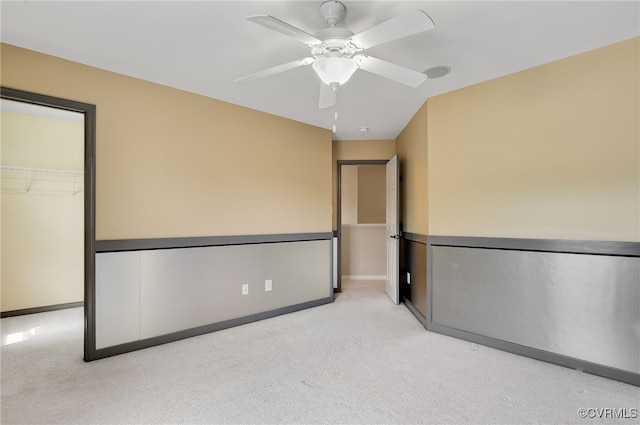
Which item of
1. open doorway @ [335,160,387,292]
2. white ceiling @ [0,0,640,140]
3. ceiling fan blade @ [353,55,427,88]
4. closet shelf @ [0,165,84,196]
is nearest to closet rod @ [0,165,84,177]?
closet shelf @ [0,165,84,196]

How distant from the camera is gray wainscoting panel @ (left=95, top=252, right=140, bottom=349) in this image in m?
2.51

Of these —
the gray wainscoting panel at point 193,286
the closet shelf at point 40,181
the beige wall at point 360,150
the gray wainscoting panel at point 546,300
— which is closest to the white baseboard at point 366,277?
the beige wall at point 360,150

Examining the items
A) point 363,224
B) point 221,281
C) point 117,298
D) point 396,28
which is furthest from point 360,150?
point 117,298

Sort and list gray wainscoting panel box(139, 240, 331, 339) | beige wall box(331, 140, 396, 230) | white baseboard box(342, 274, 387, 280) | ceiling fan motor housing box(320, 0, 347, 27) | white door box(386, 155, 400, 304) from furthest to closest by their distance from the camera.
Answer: white baseboard box(342, 274, 387, 280)
beige wall box(331, 140, 396, 230)
white door box(386, 155, 400, 304)
gray wainscoting panel box(139, 240, 331, 339)
ceiling fan motor housing box(320, 0, 347, 27)

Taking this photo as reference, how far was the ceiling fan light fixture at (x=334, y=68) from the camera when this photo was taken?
172cm

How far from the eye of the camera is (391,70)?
5.89ft

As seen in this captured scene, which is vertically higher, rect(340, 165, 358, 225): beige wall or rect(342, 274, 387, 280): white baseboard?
rect(340, 165, 358, 225): beige wall

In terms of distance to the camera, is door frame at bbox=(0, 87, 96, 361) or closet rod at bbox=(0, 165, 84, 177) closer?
door frame at bbox=(0, 87, 96, 361)

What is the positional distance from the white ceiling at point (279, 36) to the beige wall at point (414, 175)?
0.62 meters

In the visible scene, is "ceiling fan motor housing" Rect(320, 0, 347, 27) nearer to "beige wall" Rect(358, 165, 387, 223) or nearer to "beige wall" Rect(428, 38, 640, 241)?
"beige wall" Rect(428, 38, 640, 241)

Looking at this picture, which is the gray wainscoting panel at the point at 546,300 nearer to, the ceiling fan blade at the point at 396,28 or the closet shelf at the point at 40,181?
the ceiling fan blade at the point at 396,28

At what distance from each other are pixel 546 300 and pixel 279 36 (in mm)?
2814

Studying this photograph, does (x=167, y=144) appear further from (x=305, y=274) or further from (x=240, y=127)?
(x=305, y=274)

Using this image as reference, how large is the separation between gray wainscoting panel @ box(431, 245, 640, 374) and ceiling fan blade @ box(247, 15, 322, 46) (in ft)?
Result: 7.60
